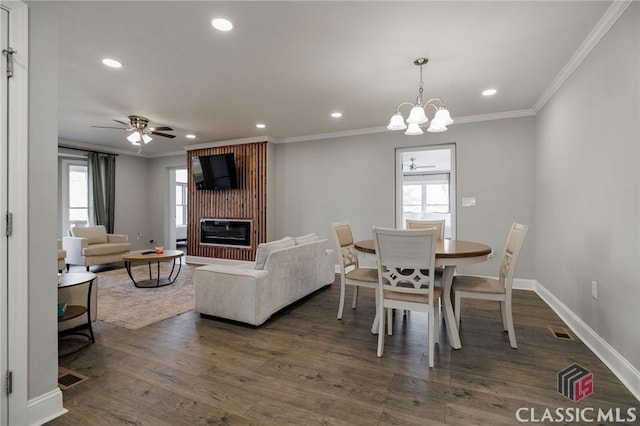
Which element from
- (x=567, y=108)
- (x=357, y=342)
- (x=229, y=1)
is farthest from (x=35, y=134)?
(x=567, y=108)

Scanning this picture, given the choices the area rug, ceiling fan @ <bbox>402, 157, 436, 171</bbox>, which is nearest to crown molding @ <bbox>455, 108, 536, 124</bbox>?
ceiling fan @ <bbox>402, 157, 436, 171</bbox>

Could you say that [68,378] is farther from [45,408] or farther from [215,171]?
[215,171]

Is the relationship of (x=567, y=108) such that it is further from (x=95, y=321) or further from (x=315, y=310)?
(x=95, y=321)

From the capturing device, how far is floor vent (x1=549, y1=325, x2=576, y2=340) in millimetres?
2688

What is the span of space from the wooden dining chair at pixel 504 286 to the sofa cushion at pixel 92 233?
651cm

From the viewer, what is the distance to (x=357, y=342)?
2.64 meters

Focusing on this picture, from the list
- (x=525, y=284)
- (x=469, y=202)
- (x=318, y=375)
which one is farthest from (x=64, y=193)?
(x=525, y=284)

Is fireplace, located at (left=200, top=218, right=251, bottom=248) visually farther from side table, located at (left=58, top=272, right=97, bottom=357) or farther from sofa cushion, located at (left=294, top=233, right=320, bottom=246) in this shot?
side table, located at (left=58, top=272, right=97, bottom=357)

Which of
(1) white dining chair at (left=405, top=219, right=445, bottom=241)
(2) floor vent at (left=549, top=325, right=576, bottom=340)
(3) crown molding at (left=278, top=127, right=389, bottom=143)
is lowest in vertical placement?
(2) floor vent at (left=549, top=325, right=576, bottom=340)

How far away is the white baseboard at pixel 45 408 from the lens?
1.60m

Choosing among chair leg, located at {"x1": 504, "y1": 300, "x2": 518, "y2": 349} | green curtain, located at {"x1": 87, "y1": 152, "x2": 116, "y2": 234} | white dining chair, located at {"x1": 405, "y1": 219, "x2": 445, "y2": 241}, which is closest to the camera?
chair leg, located at {"x1": 504, "y1": 300, "x2": 518, "y2": 349}

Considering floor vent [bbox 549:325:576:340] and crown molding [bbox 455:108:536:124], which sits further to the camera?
crown molding [bbox 455:108:536:124]

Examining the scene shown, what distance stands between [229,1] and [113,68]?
1.71 metres

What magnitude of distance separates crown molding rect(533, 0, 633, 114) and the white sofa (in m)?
3.20
